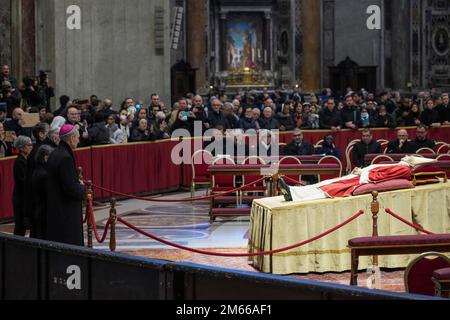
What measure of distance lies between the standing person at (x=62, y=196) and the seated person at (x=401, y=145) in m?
10.6

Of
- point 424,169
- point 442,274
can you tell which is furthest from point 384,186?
point 442,274

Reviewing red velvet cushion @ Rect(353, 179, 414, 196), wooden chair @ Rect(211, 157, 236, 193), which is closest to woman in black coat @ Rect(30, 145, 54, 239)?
red velvet cushion @ Rect(353, 179, 414, 196)

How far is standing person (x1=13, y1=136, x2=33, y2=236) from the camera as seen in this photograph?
15.1 meters

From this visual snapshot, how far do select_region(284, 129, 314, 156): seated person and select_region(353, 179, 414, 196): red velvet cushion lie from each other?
663cm

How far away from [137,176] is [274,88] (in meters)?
22.6

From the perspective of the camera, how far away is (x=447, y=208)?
48.2 ft

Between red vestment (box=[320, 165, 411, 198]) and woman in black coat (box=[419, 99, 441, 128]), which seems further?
woman in black coat (box=[419, 99, 441, 128])

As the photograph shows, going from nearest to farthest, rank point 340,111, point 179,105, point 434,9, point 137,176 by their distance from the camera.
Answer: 1. point 137,176
2. point 179,105
3. point 340,111
4. point 434,9

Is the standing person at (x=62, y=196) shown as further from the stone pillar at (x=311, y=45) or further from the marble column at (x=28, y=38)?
the stone pillar at (x=311, y=45)

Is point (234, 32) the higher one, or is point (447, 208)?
point (234, 32)

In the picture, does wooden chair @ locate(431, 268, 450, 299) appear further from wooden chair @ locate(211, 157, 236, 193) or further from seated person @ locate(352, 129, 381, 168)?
seated person @ locate(352, 129, 381, 168)
